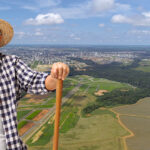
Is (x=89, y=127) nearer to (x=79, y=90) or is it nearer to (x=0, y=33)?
(x=79, y=90)

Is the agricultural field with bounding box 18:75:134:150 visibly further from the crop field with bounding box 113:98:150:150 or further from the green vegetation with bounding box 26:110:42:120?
the crop field with bounding box 113:98:150:150

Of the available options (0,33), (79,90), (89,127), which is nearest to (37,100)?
(79,90)

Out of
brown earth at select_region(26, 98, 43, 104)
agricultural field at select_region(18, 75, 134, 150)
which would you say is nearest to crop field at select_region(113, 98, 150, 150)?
agricultural field at select_region(18, 75, 134, 150)

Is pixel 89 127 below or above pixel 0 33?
below

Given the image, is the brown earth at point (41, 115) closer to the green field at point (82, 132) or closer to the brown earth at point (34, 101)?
the green field at point (82, 132)

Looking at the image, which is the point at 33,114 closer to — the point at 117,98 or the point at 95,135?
the point at 95,135
